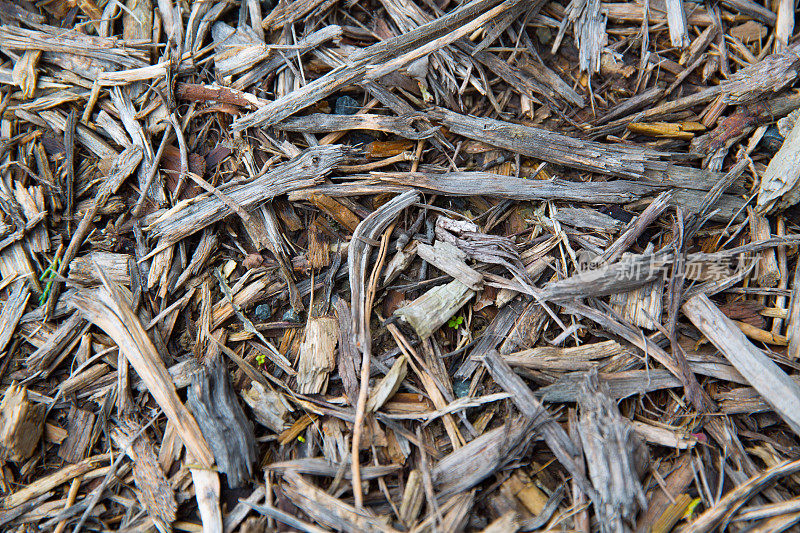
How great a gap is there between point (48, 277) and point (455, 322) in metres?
2.07

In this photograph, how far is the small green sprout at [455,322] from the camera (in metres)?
2.13

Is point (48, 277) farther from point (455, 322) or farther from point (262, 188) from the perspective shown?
point (455, 322)

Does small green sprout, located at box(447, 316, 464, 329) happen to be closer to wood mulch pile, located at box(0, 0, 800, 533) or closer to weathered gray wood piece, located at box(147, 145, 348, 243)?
wood mulch pile, located at box(0, 0, 800, 533)

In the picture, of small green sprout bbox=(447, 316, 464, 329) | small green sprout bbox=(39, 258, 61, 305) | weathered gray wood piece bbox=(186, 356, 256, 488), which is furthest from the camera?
small green sprout bbox=(39, 258, 61, 305)

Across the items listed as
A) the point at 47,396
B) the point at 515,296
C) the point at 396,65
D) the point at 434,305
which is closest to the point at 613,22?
the point at 396,65

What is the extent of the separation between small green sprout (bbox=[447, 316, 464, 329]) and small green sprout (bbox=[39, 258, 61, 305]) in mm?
2004

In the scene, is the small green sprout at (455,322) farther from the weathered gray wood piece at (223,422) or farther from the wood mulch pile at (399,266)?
the weathered gray wood piece at (223,422)

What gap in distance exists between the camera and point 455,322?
7.00ft

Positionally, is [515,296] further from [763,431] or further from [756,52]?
[756,52]

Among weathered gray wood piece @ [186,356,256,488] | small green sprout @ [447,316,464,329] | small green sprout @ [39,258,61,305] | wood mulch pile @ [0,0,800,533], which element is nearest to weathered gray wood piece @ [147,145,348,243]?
wood mulch pile @ [0,0,800,533]

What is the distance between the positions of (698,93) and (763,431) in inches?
66.3

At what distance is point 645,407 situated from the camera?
2027 millimetres

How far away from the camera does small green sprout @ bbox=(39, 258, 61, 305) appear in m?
2.28

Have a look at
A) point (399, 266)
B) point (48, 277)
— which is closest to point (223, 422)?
point (399, 266)
